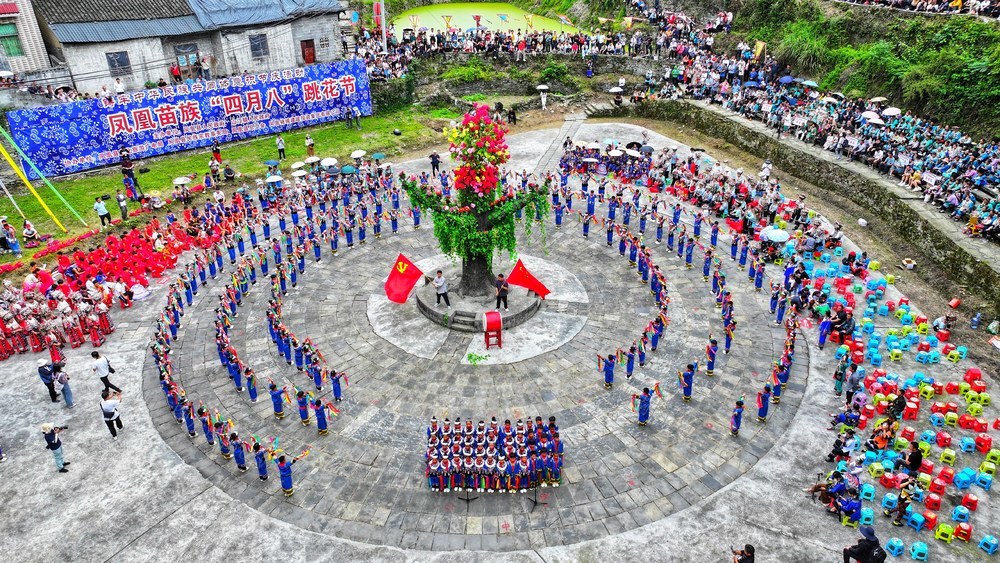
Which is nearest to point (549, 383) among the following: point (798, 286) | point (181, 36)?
point (798, 286)

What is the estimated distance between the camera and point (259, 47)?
141 feet

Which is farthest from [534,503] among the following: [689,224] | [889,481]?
[689,224]

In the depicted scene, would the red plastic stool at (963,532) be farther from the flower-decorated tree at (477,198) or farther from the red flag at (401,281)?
the red flag at (401,281)

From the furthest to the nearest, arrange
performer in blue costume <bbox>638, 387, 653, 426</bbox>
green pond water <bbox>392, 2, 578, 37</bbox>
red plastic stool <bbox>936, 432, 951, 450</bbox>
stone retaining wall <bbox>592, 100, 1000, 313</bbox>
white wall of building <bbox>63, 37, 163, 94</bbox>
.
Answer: green pond water <bbox>392, 2, 578, 37</bbox>
white wall of building <bbox>63, 37, 163, 94</bbox>
stone retaining wall <bbox>592, 100, 1000, 313</bbox>
performer in blue costume <bbox>638, 387, 653, 426</bbox>
red plastic stool <bbox>936, 432, 951, 450</bbox>

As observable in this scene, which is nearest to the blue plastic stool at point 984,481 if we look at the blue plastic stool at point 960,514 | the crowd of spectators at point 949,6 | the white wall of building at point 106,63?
the blue plastic stool at point 960,514

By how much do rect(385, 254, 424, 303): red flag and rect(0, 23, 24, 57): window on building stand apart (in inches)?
1128

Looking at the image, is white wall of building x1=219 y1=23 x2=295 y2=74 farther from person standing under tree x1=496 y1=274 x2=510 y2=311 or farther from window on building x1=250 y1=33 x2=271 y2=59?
person standing under tree x1=496 y1=274 x2=510 y2=311

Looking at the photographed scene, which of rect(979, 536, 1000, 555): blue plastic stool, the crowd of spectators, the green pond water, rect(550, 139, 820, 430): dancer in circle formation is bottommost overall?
rect(979, 536, 1000, 555): blue plastic stool

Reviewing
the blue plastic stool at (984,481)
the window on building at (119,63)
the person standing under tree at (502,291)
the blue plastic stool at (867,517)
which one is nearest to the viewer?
the blue plastic stool at (867,517)

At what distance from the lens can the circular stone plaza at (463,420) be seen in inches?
566

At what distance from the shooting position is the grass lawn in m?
29.5

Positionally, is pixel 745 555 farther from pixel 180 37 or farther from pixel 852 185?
pixel 180 37

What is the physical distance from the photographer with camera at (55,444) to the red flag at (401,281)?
996 centimetres

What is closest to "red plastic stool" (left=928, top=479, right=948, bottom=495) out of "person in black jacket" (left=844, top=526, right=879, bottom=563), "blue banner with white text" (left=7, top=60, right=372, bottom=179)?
"person in black jacket" (left=844, top=526, right=879, bottom=563)
